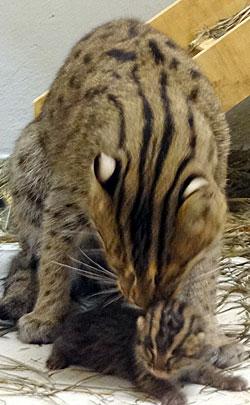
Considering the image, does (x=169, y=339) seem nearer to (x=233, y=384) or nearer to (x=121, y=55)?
(x=233, y=384)

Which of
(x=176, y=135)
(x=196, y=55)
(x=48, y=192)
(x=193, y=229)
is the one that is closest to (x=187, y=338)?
(x=193, y=229)

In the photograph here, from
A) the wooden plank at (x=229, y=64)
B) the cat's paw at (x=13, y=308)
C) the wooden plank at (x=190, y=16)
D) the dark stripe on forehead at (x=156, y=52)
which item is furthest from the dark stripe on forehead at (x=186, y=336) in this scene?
the wooden plank at (x=190, y=16)

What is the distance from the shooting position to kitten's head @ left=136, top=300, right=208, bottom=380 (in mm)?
3186

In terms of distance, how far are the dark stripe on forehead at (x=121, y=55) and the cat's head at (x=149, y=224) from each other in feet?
2.46

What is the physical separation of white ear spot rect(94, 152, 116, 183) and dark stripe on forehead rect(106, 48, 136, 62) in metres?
0.80

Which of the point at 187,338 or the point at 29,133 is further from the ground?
the point at 29,133

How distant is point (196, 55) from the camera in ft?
15.5

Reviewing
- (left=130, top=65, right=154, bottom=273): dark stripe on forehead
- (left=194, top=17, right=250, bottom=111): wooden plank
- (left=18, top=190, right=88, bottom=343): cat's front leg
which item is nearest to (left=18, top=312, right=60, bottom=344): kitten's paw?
(left=18, top=190, right=88, bottom=343): cat's front leg

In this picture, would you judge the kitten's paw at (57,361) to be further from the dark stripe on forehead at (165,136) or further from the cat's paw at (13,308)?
the dark stripe on forehead at (165,136)

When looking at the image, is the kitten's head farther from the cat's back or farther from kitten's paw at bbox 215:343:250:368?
the cat's back

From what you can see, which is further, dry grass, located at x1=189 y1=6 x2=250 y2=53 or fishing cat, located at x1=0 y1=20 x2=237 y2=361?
dry grass, located at x1=189 y1=6 x2=250 y2=53

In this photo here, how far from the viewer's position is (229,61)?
4.67 m

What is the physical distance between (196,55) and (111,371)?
1.81 metres

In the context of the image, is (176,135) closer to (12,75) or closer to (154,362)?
(154,362)
